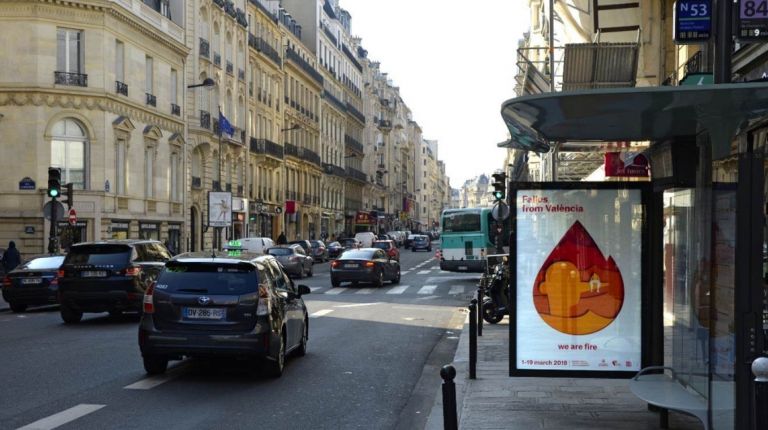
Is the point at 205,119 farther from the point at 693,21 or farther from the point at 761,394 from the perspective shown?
the point at 761,394

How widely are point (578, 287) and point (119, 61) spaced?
34506 mm

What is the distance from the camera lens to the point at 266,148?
6272cm

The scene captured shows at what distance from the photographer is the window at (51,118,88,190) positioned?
119ft

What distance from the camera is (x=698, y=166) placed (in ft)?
23.0

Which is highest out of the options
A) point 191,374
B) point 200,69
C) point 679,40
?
point 200,69

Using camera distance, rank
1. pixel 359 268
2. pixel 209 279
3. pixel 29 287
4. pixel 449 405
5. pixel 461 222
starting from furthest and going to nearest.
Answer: pixel 461 222 → pixel 359 268 → pixel 29 287 → pixel 209 279 → pixel 449 405

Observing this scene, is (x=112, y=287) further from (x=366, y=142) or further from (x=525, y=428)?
(x=366, y=142)

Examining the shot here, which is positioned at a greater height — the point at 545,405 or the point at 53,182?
the point at 53,182

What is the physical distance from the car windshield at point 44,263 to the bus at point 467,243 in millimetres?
16848

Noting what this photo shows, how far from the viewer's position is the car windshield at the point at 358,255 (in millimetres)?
31291

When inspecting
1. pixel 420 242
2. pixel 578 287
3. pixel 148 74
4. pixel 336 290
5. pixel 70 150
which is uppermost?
pixel 148 74

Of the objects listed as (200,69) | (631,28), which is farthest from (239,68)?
(631,28)

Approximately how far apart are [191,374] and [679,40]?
7321mm

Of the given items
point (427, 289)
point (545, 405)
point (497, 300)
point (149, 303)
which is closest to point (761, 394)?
point (545, 405)
